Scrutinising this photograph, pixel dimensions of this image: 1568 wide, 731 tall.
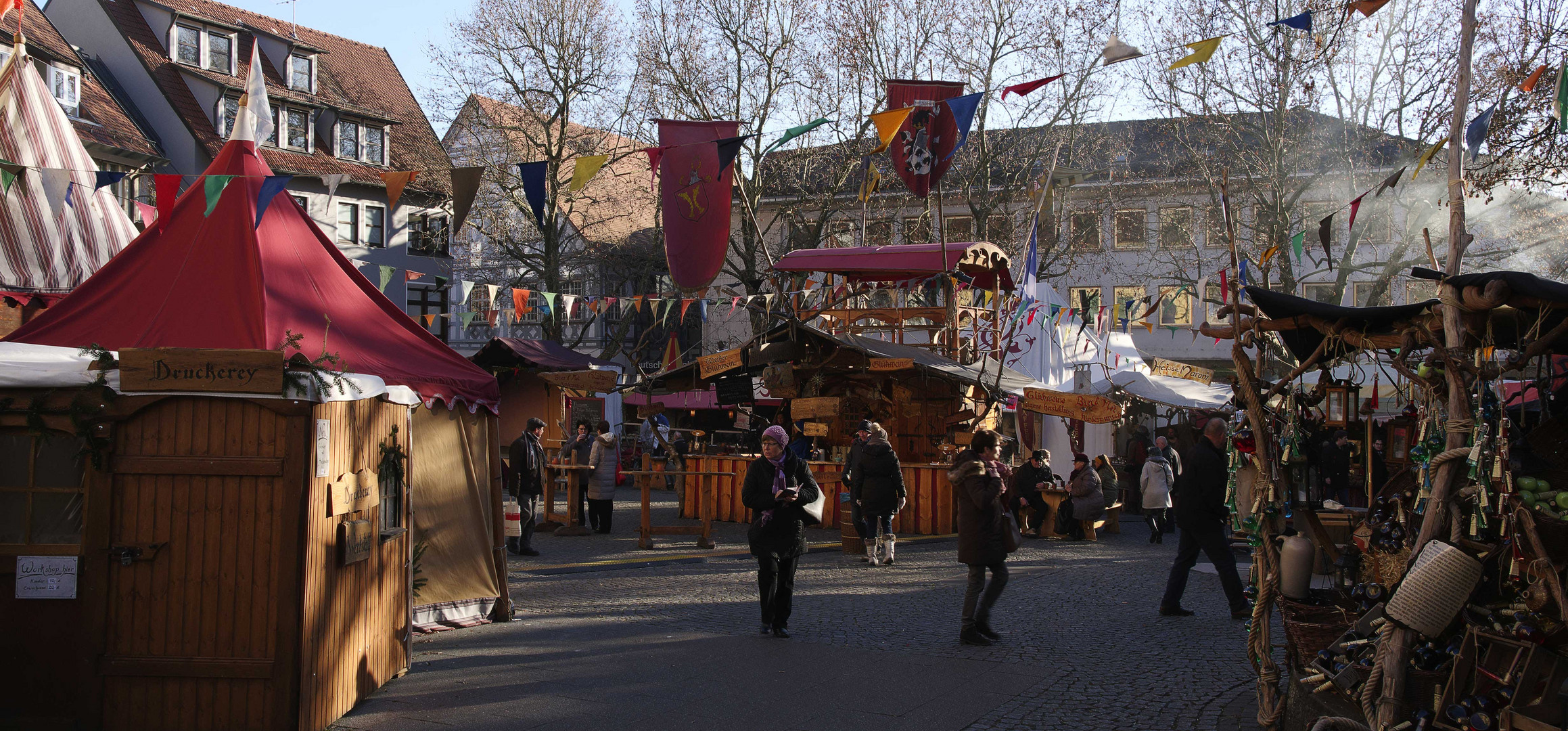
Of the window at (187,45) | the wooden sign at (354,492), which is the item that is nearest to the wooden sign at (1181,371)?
the wooden sign at (354,492)

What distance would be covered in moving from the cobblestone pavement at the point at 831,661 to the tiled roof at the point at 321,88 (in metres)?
22.1

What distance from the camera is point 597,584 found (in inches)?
479

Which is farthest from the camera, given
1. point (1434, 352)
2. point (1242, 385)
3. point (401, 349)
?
point (401, 349)

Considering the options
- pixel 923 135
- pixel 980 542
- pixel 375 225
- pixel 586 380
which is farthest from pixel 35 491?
pixel 375 225

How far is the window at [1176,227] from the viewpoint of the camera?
103 ft

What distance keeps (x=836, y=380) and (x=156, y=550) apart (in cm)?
1418

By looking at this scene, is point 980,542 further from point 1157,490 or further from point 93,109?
point 93,109

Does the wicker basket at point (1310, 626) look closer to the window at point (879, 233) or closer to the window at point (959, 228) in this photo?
the window at point (879, 233)

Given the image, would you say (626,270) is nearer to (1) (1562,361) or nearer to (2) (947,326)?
(2) (947,326)

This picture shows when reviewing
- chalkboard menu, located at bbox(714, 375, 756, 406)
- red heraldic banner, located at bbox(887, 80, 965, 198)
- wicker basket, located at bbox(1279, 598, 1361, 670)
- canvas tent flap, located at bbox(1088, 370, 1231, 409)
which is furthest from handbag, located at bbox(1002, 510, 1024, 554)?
canvas tent flap, located at bbox(1088, 370, 1231, 409)

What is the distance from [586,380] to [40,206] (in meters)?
8.60

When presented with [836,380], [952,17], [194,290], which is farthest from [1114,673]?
[952,17]

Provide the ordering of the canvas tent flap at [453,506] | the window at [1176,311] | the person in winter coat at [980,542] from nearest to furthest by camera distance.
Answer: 1. the person in winter coat at [980,542]
2. the canvas tent flap at [453,506]
3. the window at [1176,311]

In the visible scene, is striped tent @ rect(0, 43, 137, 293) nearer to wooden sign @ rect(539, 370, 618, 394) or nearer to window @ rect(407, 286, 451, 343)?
wooden sign @ rect(539, 370, 618, 394)
